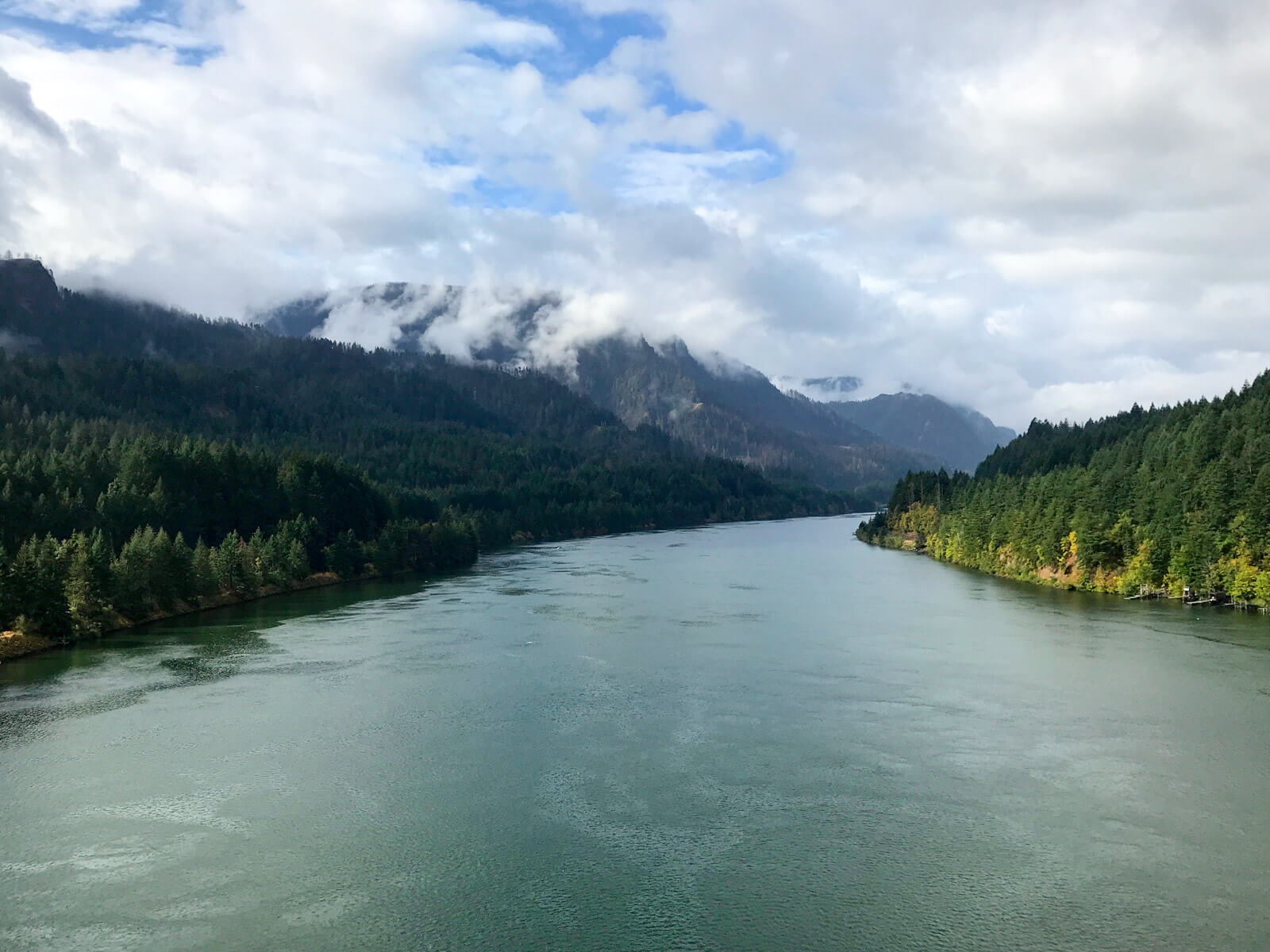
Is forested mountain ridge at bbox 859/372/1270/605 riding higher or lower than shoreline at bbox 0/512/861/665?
higher

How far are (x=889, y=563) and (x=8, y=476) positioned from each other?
109 m

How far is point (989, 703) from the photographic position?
51000mm

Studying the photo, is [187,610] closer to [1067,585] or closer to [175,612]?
[175,612]

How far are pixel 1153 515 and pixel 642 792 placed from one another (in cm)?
7381

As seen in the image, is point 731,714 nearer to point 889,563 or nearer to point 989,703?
point 989,703

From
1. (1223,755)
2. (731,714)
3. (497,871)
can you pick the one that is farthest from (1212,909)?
(731,714)

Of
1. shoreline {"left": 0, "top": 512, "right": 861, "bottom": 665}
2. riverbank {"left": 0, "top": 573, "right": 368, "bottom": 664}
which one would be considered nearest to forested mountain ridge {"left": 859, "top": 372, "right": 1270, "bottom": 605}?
shoreline {"left": 0, "top": 512, "right": 861, "bottom": 665}

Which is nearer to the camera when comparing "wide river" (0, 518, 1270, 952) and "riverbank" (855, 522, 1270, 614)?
"wide river" (0, 518, 1270, 952)

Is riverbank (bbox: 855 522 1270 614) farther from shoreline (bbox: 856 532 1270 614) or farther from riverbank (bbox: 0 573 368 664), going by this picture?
riverbank (bbox: 0 573 368 664)

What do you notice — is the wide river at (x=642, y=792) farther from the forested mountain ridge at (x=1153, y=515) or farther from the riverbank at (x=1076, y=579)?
the forested mountain ridge at (x=1153, y=515)

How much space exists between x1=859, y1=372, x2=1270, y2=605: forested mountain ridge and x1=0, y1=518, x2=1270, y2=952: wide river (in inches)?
432

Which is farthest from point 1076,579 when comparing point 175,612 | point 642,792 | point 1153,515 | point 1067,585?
point 175,612

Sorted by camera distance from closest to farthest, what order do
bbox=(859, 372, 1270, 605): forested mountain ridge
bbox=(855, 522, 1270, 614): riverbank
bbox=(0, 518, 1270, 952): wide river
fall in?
bbox=(0, 518, 1270, 952): wide river → bbox=(859, 372, 1270, 605): forested mountain ridge → bbox=(855, 522, 1270, 614): riverbank

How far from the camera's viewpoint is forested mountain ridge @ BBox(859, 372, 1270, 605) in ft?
263
